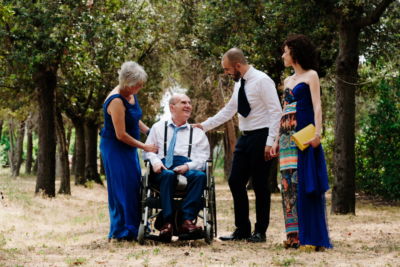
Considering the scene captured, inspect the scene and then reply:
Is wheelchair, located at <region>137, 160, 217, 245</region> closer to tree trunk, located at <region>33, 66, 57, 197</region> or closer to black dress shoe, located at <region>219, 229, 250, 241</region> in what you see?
black dress shoe, located at <region>219, 229, 250, 241</region>

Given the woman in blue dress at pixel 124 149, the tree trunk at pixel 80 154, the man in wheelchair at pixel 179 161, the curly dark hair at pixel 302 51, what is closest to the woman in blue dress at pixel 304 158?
the curly dark hair at pixel 302 51

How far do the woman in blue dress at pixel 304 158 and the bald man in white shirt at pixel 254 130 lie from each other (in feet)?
1.23

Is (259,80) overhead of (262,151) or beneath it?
overhead

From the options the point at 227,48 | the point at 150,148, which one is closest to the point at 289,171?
the point at 150,148

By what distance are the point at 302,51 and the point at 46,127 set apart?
1031cm

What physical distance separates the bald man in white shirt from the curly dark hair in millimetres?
602

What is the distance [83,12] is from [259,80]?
26.0ft

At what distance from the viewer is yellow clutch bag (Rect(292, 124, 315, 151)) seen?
5777 millimetres

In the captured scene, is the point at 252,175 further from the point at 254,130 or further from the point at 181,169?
the point at 181,169

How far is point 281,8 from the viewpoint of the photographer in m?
12.5

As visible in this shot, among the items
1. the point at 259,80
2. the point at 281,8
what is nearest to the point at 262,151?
the point at 259,80

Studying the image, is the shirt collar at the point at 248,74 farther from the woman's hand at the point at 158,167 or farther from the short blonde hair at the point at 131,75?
the woman's hand at the point at 158,167

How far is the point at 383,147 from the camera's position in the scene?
46.5 feet

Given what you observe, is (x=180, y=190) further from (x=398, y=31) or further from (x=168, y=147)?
(x=398, y=31)
